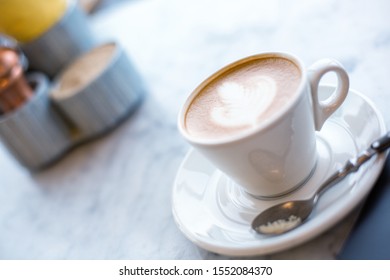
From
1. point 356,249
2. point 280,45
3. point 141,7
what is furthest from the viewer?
point 141,7

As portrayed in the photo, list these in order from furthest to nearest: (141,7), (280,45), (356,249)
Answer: (141,7) < (280,45) < (356,249)

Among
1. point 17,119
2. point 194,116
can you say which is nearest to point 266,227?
point 194,116

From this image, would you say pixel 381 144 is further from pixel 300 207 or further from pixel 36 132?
pixel 36 132

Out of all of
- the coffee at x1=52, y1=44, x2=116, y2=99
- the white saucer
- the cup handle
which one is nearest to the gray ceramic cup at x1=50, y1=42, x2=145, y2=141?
the coffee at x1=52, y1=44, x2=116, y2=99

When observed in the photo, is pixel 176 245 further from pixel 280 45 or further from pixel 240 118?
pixel 280 45

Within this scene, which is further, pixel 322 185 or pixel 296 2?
pixel 296 2

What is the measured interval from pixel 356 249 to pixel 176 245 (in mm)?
215

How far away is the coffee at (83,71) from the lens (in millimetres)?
816

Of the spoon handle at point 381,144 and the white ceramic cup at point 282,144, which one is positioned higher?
the white ceramic cup at point 282,144

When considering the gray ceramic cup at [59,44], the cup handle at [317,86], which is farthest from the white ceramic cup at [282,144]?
the gray ceramic cup at [59,44]

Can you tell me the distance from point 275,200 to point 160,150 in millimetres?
274

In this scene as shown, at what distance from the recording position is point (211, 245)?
0.45 meters

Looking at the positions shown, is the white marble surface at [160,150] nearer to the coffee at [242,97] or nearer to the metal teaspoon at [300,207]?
the metal teaspoon at [300,207]

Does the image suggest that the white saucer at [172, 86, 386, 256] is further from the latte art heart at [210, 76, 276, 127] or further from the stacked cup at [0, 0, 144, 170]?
the stacked cup at [0, 0, 144, 170]
